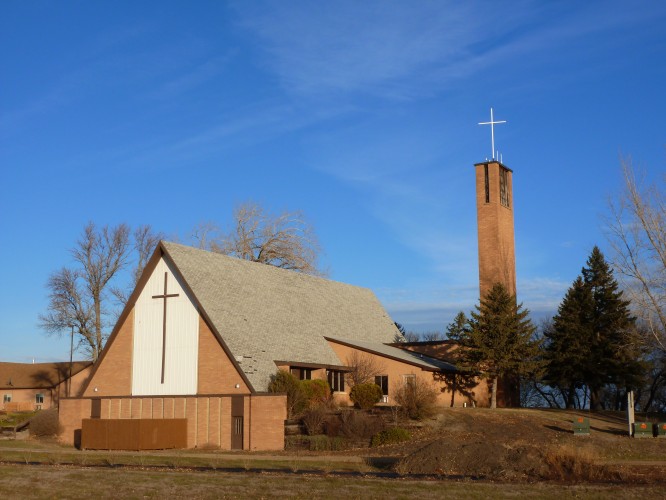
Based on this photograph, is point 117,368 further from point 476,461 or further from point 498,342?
point 476,461

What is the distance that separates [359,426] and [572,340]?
902 inches

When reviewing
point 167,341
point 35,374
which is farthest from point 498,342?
point 35,374

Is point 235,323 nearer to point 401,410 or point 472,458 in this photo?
point 401,410

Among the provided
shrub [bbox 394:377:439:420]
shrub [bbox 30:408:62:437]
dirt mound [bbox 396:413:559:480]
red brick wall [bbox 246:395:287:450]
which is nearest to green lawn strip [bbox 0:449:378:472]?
dirt mound [bbox 396:413:559:480]

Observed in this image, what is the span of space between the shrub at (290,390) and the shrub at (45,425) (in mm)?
14805

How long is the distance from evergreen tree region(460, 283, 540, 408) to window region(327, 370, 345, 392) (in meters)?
7.46

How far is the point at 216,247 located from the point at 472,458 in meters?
48.7

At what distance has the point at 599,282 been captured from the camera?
2128 inches

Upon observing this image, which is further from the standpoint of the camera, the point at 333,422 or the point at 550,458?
the point at 333,422

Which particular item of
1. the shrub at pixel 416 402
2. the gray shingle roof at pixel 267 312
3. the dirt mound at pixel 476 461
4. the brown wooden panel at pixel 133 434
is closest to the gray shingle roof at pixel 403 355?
the gray shingle roof at pixel 267 312

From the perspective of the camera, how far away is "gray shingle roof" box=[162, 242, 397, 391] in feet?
131

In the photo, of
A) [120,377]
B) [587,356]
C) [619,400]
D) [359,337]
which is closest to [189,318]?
[120,377]

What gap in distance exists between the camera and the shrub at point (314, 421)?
3572 cm

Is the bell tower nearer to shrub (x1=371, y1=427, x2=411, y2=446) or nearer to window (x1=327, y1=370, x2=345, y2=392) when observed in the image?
window (x1=327, y1=370, x2=345, y2=392)
